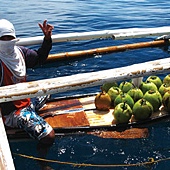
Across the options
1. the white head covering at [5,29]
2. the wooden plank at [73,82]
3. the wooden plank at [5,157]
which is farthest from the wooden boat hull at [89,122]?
the wooden plank at [5,157]

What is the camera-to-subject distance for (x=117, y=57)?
33.5 ft

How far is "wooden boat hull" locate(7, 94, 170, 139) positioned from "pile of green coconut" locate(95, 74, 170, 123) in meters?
0.11

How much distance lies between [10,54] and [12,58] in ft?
0.21

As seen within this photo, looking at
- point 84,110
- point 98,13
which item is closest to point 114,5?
point 98,13

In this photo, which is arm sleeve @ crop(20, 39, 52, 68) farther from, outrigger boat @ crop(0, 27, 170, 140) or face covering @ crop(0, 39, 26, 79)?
outrigger boat @ crop(0, 27, 170, 140)

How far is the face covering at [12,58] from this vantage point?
4659 millimetres

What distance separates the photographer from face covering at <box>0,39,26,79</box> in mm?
4659

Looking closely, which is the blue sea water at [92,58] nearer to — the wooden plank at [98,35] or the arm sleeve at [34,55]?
the wooden plank at [98,35]

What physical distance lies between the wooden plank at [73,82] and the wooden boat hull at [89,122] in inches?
55.9

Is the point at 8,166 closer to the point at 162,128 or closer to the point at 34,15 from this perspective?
the point at 162,128

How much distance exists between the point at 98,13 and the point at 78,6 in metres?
3.37

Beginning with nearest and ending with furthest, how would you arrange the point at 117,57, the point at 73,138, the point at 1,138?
1. the point at 1,138
2. the point at 73,138
3. the point at 117,57

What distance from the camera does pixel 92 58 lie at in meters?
9.70

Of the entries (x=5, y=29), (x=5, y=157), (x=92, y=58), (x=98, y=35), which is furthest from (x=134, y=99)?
(x=92, y=58)
